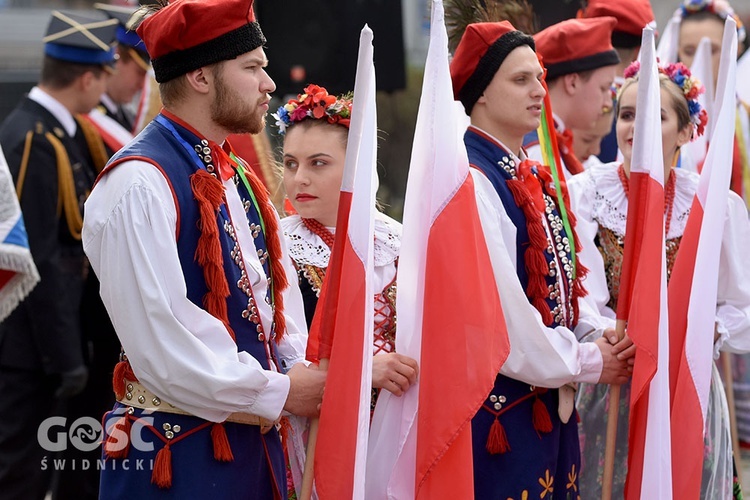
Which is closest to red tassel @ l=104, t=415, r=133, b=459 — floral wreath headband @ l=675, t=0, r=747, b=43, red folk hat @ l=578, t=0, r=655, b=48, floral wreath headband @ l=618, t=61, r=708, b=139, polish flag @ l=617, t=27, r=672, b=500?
polish flag @ l=617, t=27, r=672, b=500

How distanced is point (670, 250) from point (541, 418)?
1045 mm

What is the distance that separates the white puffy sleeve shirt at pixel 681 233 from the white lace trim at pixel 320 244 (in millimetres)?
713

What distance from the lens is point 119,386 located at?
3244mm

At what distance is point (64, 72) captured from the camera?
20.0ft

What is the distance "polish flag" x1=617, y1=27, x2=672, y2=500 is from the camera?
3660mm

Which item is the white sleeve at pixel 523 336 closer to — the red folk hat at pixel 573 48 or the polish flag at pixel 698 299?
the polish flag at pixel 698 299

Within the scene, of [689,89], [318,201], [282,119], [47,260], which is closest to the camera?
[318,201]

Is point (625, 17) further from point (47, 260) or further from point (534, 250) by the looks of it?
point (47, 260)

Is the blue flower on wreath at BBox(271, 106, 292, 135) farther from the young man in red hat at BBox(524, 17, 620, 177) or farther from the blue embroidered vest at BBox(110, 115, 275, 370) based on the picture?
the young man in red hat at BBox(524, 17, 620, 177)

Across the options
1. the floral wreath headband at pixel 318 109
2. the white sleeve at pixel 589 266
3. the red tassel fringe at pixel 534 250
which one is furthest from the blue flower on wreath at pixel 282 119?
the white sleeve at pixel 589 266

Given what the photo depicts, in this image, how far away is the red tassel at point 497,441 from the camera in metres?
3.70

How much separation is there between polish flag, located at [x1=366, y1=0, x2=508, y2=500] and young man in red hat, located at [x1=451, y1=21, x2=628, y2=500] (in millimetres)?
211

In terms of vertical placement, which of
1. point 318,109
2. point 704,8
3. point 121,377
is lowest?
point 121,377

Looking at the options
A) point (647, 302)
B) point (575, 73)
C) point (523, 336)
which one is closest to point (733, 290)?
point (647, 302)
